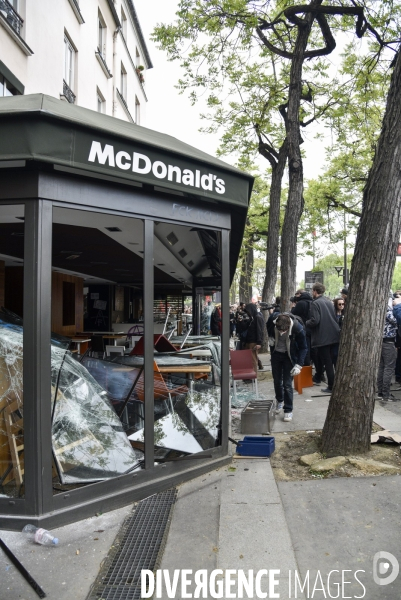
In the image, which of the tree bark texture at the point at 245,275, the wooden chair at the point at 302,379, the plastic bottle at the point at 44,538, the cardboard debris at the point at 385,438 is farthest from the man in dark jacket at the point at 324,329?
the tree bark texture at the point at 245,275

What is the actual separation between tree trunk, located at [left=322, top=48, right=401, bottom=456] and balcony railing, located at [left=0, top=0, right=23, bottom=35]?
295 inches

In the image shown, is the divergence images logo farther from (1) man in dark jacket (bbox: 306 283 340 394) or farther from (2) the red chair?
(1) man in dark jacket (bbox: 306 283 340 394)

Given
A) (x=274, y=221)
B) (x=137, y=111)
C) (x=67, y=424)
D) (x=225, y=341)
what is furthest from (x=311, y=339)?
(x=137, y=111)

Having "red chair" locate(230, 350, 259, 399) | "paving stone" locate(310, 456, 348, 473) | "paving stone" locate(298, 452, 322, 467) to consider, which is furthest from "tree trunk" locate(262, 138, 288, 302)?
"paving stone" locate(310, 456, 348, 473)

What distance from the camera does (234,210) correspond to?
17.1ft

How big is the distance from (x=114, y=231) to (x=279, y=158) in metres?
9.01

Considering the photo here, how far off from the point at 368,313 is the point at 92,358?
2.79 m

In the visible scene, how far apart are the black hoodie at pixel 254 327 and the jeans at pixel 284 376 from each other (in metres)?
3.32

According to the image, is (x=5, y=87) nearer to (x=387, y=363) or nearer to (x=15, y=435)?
(x=15, y=435)

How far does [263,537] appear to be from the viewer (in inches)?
132

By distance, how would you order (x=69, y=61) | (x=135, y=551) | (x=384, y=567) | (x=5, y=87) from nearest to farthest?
(x=384, y=567), (x=135, y=551), (x=5, y=87), (x=69, y=61)

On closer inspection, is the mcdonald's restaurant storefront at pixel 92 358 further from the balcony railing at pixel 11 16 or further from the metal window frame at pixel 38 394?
the balcony railing at pixel 11 16

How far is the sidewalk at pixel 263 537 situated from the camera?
2839 millimetres

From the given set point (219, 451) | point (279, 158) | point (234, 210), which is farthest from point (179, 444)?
point (279, 158)
